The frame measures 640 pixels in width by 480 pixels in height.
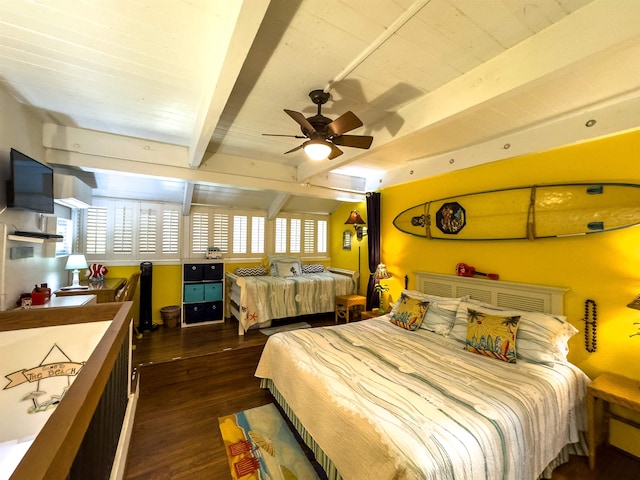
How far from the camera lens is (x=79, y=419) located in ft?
2.27

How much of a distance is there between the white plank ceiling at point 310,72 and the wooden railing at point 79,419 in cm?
152

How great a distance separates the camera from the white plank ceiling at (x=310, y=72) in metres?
1.30

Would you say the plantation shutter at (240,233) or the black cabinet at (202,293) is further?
the plantation shutter at (240,233)

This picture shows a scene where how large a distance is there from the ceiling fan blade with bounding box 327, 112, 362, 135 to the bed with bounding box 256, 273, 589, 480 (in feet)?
5.88

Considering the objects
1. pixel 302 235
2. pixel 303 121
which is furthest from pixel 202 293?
pixel 303 121

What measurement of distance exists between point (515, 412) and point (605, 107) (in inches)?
95.8

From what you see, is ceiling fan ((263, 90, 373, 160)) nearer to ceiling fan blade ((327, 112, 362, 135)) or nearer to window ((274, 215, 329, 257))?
ceiling fan blade ((327, 112, 362, 135))

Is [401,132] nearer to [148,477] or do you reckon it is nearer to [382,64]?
[382,64]

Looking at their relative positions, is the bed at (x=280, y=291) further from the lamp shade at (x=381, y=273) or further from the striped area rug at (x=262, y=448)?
the striped area rug at (x=262, y=448)

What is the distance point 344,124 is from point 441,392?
193 centimetres

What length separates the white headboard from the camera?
2387 millimetres

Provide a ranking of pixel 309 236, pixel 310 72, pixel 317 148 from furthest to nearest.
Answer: pixel 309 236, pixel 317 148, pixel 310 72

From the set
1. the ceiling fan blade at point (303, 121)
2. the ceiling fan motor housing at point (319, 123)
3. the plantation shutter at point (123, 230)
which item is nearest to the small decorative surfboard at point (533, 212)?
the ceiling fan motor housing at point (319, 123)

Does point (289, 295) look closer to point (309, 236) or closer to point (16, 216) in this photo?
point (309, 236)
